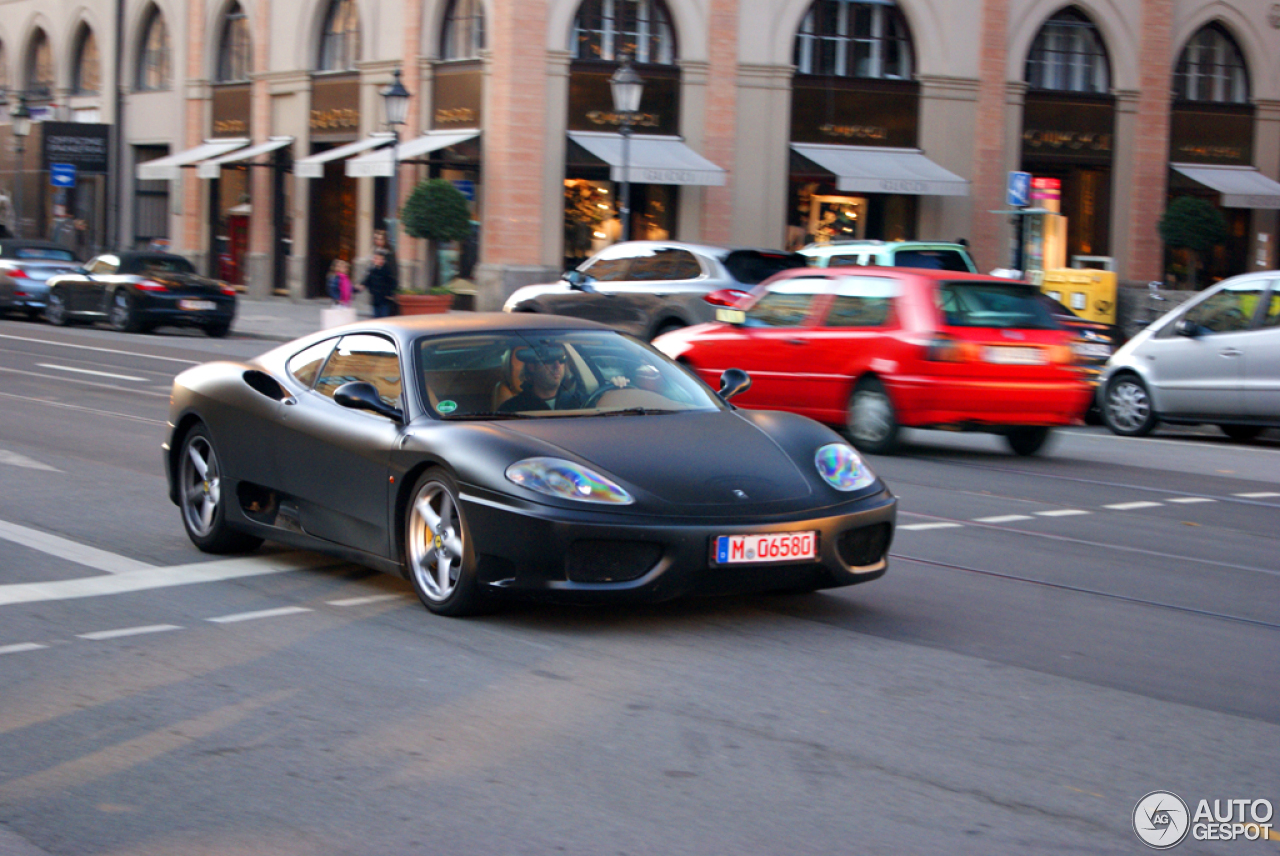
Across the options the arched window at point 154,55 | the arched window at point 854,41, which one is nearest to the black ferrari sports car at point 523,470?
the arched window at point 854,41

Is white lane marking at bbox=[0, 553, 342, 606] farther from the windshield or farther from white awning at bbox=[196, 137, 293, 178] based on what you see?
white awning at bbox=[196, 137, 293, 178]

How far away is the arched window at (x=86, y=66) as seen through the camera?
49750 millimetres

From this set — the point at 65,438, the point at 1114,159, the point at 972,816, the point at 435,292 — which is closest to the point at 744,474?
the point at 972,816

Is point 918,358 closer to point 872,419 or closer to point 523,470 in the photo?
point 872,419

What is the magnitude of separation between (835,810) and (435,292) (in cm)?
2298

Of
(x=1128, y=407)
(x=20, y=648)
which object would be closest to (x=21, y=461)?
(x=20, y=648)

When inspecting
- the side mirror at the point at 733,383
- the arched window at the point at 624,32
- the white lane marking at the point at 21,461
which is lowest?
the white lane marking at the point at 21,461

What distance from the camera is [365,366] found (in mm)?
7195

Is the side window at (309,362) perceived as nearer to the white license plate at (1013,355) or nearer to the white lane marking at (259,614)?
the white lane marking at (259,614)

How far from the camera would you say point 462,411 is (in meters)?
6.72

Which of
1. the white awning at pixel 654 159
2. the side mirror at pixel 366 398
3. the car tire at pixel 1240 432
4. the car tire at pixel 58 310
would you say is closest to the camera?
the side mirror at pixel 366 398

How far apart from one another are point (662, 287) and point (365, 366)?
13.3 m

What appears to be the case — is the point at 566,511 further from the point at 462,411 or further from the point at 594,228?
the point at 594,228

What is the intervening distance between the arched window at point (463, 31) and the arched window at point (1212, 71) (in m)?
16.5
